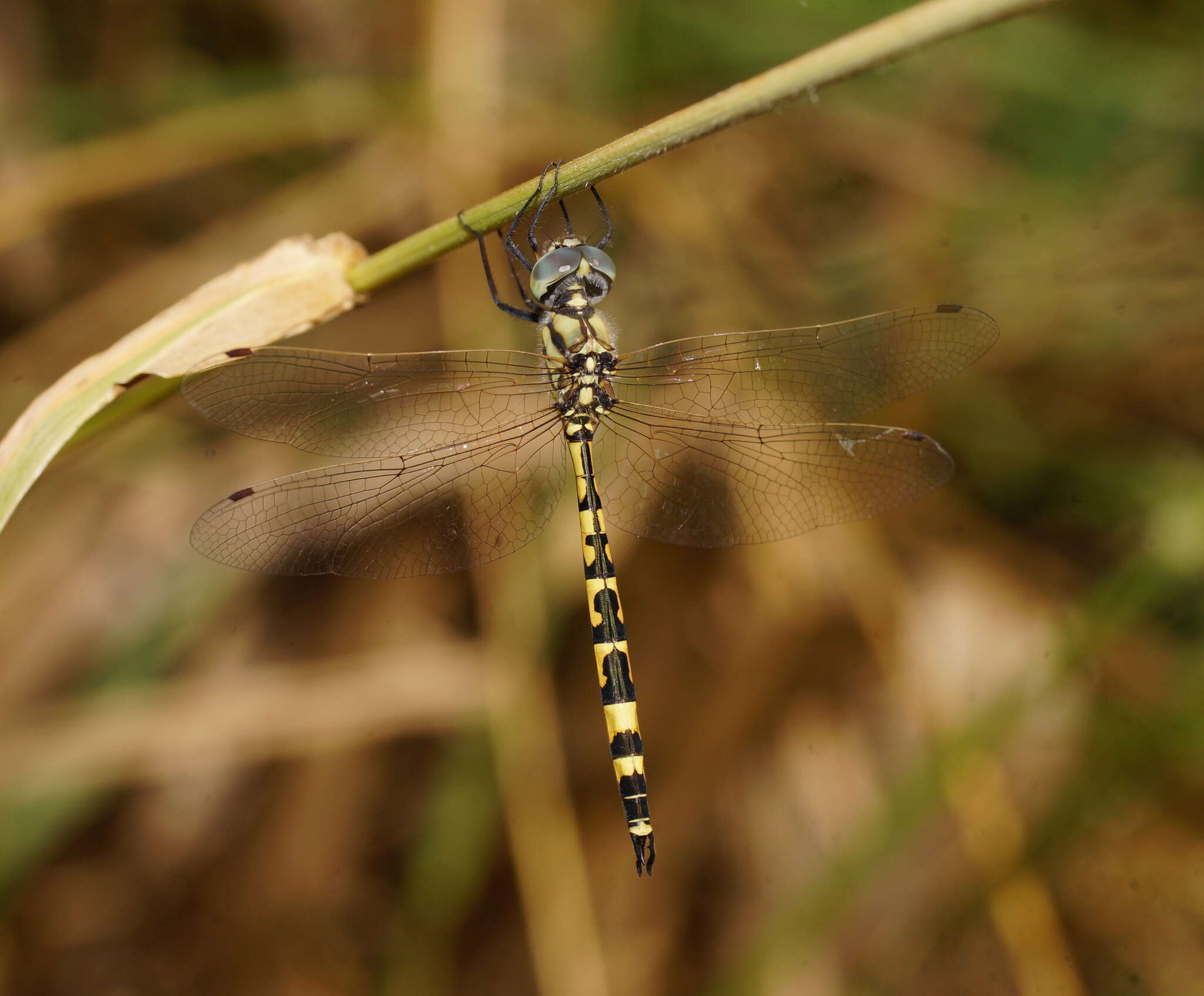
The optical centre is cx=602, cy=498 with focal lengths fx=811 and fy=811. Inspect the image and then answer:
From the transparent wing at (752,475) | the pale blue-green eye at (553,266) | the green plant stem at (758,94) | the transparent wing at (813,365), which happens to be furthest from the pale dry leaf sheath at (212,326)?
the transparent wing at (752,475)

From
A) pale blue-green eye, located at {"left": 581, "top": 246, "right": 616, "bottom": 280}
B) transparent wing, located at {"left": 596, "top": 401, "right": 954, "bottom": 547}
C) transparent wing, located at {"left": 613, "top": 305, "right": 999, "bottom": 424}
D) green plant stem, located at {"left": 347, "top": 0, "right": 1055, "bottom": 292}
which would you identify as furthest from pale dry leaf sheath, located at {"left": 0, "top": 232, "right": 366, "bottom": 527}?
transparent wing, located at {"left": 596, "top": 401, "right": 954, "bottom": 547}

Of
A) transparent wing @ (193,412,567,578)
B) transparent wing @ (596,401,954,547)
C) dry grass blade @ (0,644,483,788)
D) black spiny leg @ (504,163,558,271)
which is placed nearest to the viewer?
black spiny leg @ (504,163,558,271)

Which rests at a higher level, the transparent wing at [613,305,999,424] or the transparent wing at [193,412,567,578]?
the transparent wing at [613,305,999,424]

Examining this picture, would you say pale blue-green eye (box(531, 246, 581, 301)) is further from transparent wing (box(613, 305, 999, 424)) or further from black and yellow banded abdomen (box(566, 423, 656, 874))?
black and yellow banded abdomen (box(566, 423, 656, 874))

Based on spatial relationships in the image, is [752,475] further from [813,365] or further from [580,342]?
[580,342]

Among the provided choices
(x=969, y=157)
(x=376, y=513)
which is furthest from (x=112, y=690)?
(x=969, y=157)

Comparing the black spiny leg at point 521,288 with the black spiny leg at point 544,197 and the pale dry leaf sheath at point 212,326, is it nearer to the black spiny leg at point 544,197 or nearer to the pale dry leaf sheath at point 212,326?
the black spiny leg at point 544,197

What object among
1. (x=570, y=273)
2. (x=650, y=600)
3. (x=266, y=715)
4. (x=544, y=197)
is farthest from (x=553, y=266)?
(x=266, y=715)
